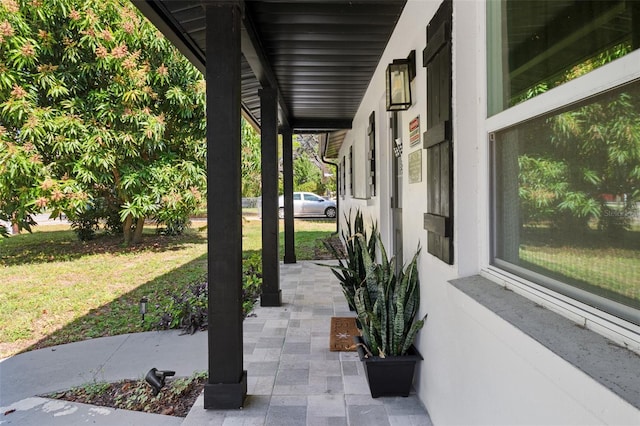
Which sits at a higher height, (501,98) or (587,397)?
(501,98)

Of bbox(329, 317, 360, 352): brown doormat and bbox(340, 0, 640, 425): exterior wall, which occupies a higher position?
bbox(340, 0, 640, 425): exterior wall

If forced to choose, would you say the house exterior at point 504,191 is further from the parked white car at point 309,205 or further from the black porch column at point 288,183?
the parked white car at point 309,205

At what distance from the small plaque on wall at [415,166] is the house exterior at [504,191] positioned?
0.03 meters

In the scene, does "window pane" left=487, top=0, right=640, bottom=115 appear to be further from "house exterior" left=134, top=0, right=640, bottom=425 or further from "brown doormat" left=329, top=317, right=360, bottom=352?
"brown doormat" left=329, top=317, right=360, bottom=352

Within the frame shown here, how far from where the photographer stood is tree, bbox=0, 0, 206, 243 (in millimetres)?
7039

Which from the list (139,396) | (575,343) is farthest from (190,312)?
(575,343)

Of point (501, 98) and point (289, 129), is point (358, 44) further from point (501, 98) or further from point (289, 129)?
point (289, 129)

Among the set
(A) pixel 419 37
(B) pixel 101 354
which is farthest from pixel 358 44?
(B) pixel 101 354

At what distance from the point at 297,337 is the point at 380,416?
1349mm

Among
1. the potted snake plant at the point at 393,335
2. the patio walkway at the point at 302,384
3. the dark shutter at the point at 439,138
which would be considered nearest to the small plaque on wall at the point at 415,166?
the dark shutter at the point at 439,138

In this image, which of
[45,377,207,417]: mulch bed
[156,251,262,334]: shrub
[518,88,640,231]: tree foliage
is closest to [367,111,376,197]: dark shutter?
[156,251,262,334]: shrub

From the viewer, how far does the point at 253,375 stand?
266cm

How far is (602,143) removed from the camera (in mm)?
907

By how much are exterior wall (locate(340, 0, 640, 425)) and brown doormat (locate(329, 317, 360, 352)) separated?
86cm
